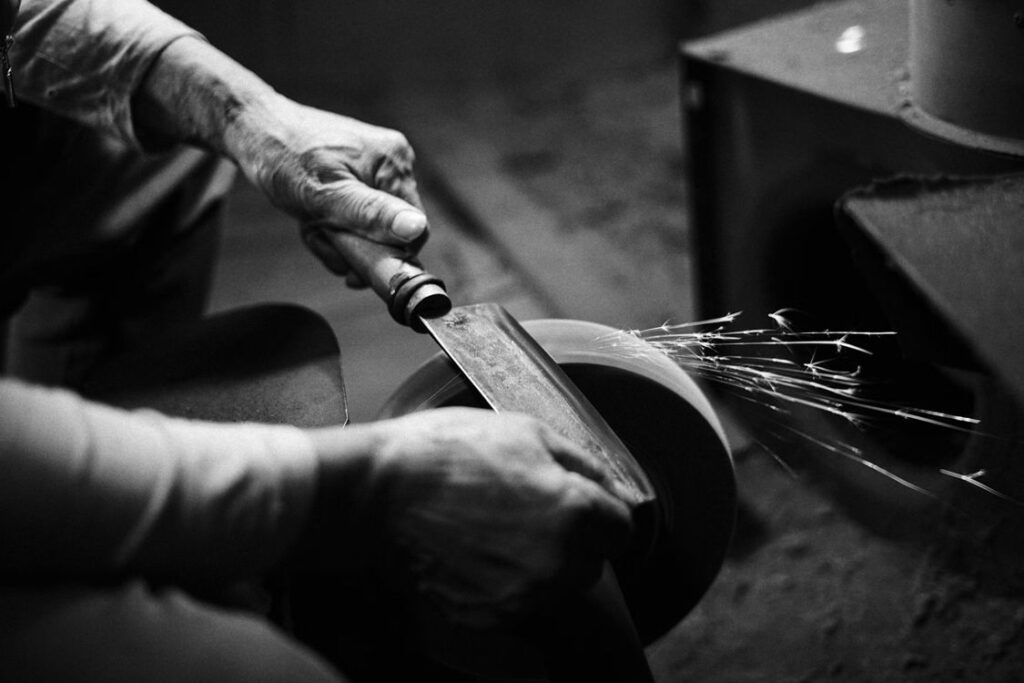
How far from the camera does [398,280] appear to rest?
1.03 m

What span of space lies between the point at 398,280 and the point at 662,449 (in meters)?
0.38

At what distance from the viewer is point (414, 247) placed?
110 centimetres

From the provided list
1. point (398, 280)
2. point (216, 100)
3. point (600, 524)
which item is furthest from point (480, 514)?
point (216, 100)

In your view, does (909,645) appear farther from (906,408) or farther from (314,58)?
(314,58)

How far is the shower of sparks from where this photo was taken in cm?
142

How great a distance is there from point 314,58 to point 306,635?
2.68m

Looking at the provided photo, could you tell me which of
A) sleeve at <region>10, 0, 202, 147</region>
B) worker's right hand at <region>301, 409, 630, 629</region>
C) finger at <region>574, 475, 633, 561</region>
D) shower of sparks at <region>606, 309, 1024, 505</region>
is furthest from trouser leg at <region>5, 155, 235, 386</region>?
finger at <region>574, 475, 633, 561</region>

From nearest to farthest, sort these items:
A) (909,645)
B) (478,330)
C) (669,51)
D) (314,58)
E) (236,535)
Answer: (236,535), (478,330), (909,645), (314,58), (669,51)

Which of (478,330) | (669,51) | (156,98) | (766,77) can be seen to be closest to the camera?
(478,330)

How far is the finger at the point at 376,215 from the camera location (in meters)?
1.08

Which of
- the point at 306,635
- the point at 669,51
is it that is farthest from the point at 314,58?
the point at 306,635

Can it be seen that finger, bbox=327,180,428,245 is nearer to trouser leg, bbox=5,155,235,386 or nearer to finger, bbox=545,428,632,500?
finger, bbox=545,428,632,500

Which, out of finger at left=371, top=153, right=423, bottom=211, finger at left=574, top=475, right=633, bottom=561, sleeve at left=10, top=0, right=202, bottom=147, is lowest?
finger at left=574, top=475, right=633, bottom=561

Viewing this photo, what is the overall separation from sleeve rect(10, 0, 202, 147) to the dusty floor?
877 millimetres
